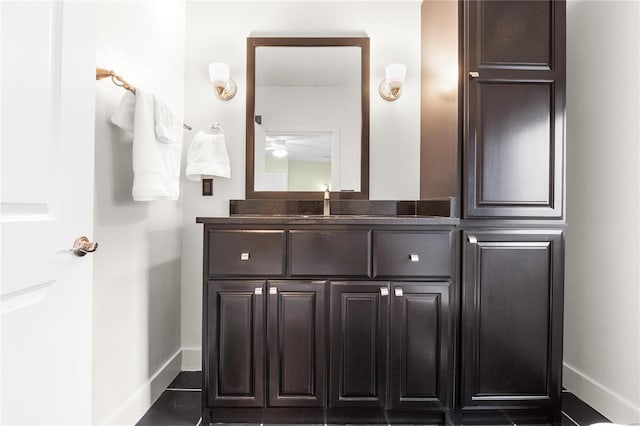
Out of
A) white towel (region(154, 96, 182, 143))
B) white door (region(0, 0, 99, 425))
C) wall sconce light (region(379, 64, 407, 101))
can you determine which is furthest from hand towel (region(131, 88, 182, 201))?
wall sconce light (region(379, 64, 407, 101))

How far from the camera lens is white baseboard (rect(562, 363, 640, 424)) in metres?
1.57

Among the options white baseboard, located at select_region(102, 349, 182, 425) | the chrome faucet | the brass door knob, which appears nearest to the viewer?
the brass door knob

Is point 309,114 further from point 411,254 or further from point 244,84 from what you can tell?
point 411,254

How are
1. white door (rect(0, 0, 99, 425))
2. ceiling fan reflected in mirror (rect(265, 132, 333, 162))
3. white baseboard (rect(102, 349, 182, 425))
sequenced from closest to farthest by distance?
white door (rect(0, 0, 99, 425)) < white baseboard (rect(102, 349, 182, 425)) < ceiling fan reflected in mirror (rect(265, 132, 333, 162))

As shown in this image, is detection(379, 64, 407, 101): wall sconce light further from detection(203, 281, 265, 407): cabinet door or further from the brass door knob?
the brass door knob

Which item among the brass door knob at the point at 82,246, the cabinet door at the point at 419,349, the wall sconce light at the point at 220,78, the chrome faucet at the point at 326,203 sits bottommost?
the cabinet door at the point at 419,349

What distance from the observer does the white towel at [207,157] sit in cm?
204

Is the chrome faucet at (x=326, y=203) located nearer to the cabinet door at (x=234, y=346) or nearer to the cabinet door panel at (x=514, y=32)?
the cabinet door at (x=234, y=346)

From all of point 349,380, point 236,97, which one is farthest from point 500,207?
point 236,97

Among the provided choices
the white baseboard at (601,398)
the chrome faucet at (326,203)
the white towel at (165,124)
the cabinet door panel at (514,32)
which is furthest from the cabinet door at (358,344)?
the cabinet door panel at (514,32)

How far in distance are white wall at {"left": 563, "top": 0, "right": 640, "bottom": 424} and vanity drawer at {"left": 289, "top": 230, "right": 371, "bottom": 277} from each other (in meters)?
1.25

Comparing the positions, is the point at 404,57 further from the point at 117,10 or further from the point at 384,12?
the point at 117,10

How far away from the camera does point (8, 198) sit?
72 cm

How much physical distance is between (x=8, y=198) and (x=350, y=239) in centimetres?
118
